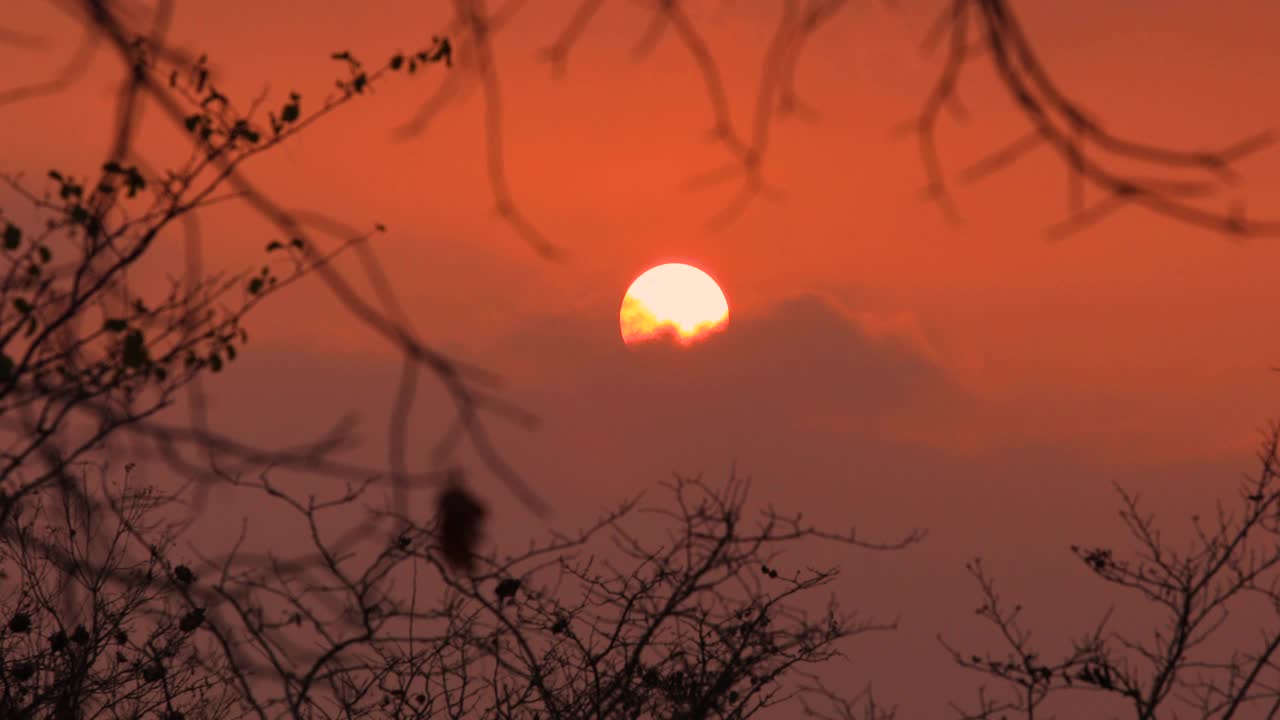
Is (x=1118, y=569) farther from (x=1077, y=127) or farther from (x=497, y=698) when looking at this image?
(x=1077, y=127)

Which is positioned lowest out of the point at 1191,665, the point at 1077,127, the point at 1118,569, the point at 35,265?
the point at 1077,127

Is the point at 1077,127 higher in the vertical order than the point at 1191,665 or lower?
lower

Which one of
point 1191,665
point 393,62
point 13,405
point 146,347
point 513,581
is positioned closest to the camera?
point 13,405

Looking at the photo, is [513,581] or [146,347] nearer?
[146,347]

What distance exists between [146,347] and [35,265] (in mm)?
1095

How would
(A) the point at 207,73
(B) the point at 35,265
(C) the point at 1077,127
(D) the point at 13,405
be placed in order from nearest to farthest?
1. (C) the point at 1077,127
2. (A) the point at 207,73
3. (D) the point at 13,405
4. (B) the point at 35,265

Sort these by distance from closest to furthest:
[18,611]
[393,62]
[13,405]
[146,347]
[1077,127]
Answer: [1077,127]
[13,405]
[146,347]
[393,62]
[18,611]

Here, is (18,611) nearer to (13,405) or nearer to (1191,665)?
(13,405)

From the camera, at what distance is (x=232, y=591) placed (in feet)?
29.5

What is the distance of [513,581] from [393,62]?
2.91 meters

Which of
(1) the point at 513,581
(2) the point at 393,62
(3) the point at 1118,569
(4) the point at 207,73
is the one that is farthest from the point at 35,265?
(3) the point at 1118,569

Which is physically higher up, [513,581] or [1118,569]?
[1118,569]

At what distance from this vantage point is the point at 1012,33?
11.8ft

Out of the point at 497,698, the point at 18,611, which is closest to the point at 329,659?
the point at 497,698
